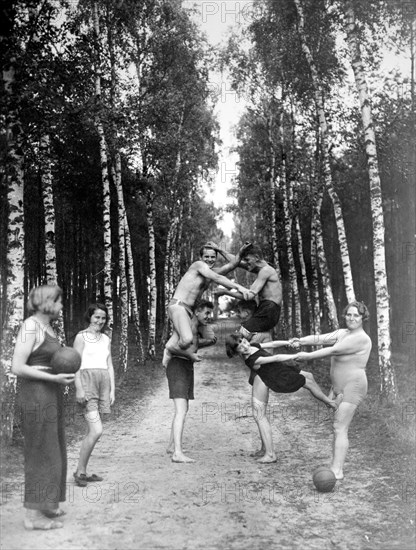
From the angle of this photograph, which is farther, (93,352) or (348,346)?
(93,352)

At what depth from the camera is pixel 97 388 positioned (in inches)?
271

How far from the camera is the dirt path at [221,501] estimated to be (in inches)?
196

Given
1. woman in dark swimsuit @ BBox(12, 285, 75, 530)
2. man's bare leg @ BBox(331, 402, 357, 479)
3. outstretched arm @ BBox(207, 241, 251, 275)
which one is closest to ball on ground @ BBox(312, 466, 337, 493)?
man's bare leg @ BBox(331, 402, 357, 479)

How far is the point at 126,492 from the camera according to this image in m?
6.29

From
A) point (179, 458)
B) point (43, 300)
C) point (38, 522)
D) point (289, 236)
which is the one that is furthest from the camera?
point (289, 236)

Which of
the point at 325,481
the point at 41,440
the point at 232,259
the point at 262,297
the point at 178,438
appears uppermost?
the point at 232,259

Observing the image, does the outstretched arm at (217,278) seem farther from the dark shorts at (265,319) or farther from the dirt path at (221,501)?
the dirt path at (221,501)

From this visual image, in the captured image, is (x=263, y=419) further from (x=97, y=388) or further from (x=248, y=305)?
(x=97, y=388)

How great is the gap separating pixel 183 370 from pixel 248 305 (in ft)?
4.88

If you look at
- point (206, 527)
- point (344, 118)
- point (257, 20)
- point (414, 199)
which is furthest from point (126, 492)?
point (414, 199)

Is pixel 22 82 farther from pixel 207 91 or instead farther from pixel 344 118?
pixel 207 91

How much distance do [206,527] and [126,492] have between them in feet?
4.41

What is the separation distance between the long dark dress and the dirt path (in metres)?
0.32

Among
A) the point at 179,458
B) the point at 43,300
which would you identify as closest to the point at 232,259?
the point at 179,458
